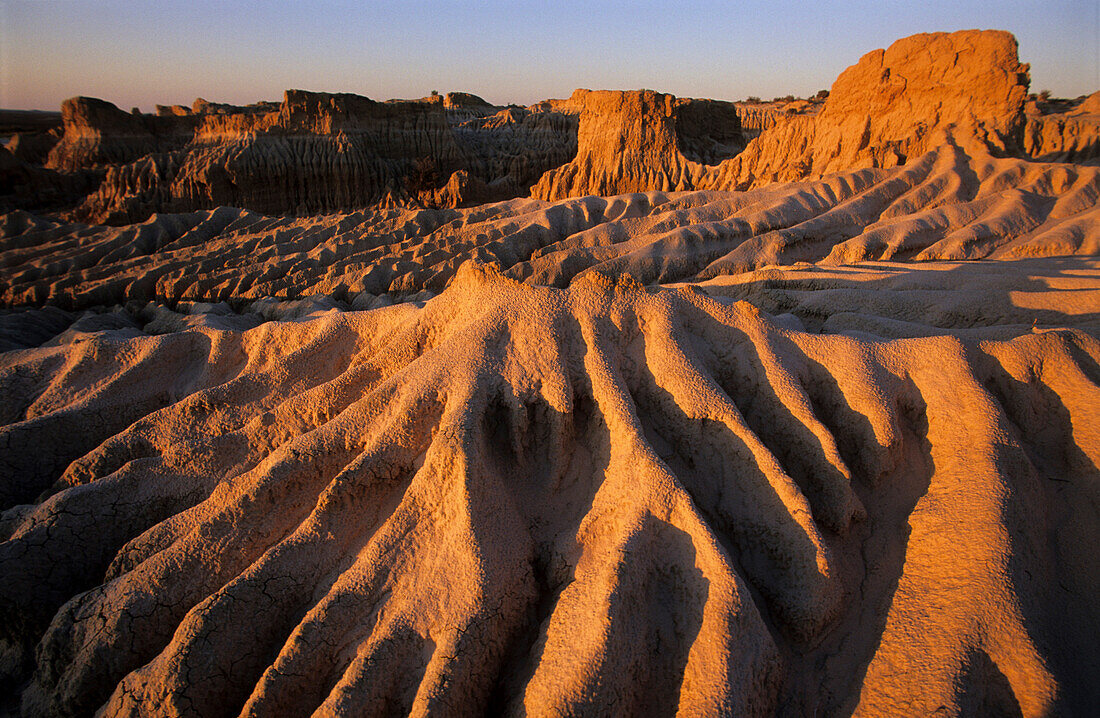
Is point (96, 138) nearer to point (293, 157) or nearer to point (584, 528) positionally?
point (293, 157)

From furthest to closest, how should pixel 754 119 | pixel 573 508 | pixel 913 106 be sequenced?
pixel 754 119 < pixel 913 106 < pixel 573 508

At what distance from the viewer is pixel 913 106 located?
45.1ft

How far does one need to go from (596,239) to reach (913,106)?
9333mm

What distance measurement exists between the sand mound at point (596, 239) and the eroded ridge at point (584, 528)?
6.37 m

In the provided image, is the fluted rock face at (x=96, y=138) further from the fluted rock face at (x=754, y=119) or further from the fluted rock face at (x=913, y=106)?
the fluted rock face at (x=754, y=119)

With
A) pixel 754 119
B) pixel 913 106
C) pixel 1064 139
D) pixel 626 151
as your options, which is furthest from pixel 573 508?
pixel 754 119

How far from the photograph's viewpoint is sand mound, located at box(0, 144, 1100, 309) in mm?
9836

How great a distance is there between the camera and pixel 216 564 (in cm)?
306

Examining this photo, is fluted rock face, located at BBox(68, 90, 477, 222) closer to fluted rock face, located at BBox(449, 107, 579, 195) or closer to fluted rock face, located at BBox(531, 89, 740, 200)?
fluted rock face, located at BBox(449, 107, 579, 195)

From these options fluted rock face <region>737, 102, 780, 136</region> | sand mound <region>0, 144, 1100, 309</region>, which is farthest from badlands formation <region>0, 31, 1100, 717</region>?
fluted rock face <region>737, 102, 780, 136</region>

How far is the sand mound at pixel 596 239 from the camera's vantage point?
984 cm

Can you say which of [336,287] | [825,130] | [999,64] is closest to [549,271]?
[336,287]

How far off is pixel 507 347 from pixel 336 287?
291 inches

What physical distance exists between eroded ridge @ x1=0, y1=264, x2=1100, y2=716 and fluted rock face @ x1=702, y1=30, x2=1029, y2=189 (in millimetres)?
12266
